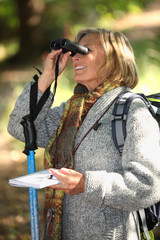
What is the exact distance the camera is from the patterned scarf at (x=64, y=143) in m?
2.19

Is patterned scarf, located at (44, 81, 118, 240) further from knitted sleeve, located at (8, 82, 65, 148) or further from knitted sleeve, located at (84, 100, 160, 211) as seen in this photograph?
knitted sleeve, located at (84, 100, 160, 211)

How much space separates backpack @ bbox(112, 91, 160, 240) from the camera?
1958mm

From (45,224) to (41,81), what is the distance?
1.05 m

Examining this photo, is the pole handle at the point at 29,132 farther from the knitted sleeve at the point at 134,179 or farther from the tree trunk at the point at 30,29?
the tree trunk at the point at 30,29

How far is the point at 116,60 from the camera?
7.38 ft

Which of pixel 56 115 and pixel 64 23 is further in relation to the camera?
pixel 64 23

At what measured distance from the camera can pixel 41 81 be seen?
2.38 metres

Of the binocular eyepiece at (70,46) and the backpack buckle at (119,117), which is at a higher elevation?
the binocular eyepiece at (70,46)

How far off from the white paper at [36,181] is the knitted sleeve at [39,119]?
599mm

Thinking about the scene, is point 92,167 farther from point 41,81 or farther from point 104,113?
point 41,81

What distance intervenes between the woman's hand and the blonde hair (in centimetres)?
75

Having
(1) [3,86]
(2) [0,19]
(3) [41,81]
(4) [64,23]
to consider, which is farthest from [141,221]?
(2) [0,19]

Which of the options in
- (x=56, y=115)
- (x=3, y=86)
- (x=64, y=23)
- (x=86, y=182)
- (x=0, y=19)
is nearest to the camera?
(x=86, y=182)

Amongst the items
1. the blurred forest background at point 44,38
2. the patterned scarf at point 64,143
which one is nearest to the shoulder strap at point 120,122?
→ the patterned scarf at point 64,143
